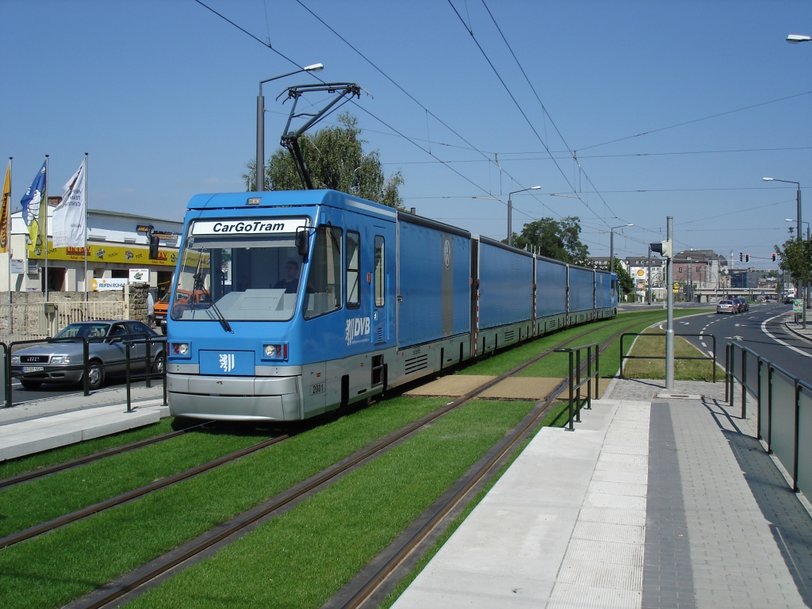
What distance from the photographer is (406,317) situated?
1486 centimetres

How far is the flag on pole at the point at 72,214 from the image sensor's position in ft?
102

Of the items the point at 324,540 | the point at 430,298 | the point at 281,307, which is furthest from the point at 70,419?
the point at 430,298

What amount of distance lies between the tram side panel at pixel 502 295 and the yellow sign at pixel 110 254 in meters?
24.2

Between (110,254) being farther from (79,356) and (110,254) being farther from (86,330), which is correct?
(79,356)

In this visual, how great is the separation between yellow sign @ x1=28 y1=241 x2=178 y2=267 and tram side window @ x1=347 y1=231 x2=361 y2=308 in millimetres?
35022

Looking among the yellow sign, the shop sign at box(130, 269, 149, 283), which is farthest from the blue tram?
the shop sign at box(130, 269, 149, 283)

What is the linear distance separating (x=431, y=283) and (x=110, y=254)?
127 ft

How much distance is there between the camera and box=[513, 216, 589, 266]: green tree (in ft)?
316

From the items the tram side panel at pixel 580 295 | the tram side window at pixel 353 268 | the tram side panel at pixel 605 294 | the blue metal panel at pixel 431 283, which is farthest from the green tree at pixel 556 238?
the tram side window at pixel 353 268

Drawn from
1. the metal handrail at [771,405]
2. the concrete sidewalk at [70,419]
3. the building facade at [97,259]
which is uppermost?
the building facade at [97,259]

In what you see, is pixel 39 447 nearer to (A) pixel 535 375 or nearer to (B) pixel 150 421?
(B) pixel 150 421

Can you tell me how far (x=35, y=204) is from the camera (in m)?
31.6

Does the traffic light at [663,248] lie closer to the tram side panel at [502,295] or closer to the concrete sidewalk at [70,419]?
the tram side panel at [502,295]

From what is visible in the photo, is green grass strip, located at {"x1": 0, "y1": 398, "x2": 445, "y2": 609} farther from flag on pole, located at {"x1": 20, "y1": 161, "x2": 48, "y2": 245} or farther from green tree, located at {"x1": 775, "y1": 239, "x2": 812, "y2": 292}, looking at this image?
green tree, located at {"x1": 775, "y1": 239, "x2": 812, "y2": 292}
